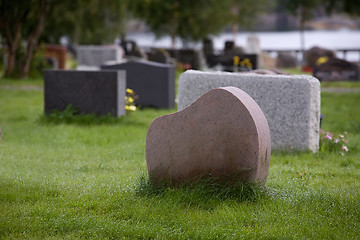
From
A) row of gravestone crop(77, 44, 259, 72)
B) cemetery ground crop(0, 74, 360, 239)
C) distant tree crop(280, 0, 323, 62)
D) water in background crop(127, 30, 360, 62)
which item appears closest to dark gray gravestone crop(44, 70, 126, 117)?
cemetery ground crop(0, 74, 360, 239)

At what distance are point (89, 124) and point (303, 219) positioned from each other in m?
6.57

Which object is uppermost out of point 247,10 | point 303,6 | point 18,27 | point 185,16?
point 247,10

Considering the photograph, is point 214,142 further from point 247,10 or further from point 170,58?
point 247,10

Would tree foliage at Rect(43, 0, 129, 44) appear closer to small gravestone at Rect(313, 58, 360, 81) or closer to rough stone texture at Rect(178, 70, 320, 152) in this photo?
small gravestone at Rect(313, 58, 360, 81)

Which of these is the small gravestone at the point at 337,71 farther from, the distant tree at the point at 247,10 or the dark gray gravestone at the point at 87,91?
the distant tree at the point at 247,10

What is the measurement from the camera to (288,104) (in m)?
8.30

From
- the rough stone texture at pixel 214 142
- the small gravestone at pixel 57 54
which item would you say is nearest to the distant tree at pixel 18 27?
the small gravestone at pixel 57 54

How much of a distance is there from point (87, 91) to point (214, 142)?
618cm

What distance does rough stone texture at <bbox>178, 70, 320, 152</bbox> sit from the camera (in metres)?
8.20

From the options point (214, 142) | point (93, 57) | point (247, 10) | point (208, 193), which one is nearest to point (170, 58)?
point (93, 57)

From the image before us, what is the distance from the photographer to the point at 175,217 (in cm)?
493

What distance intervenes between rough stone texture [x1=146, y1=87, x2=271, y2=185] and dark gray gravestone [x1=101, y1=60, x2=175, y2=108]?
740 cm

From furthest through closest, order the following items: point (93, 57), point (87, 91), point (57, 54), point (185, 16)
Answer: point (185, 16), point (57, 54), point (93, 57), point (87, 91)

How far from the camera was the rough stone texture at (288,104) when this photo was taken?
26.9 ft
